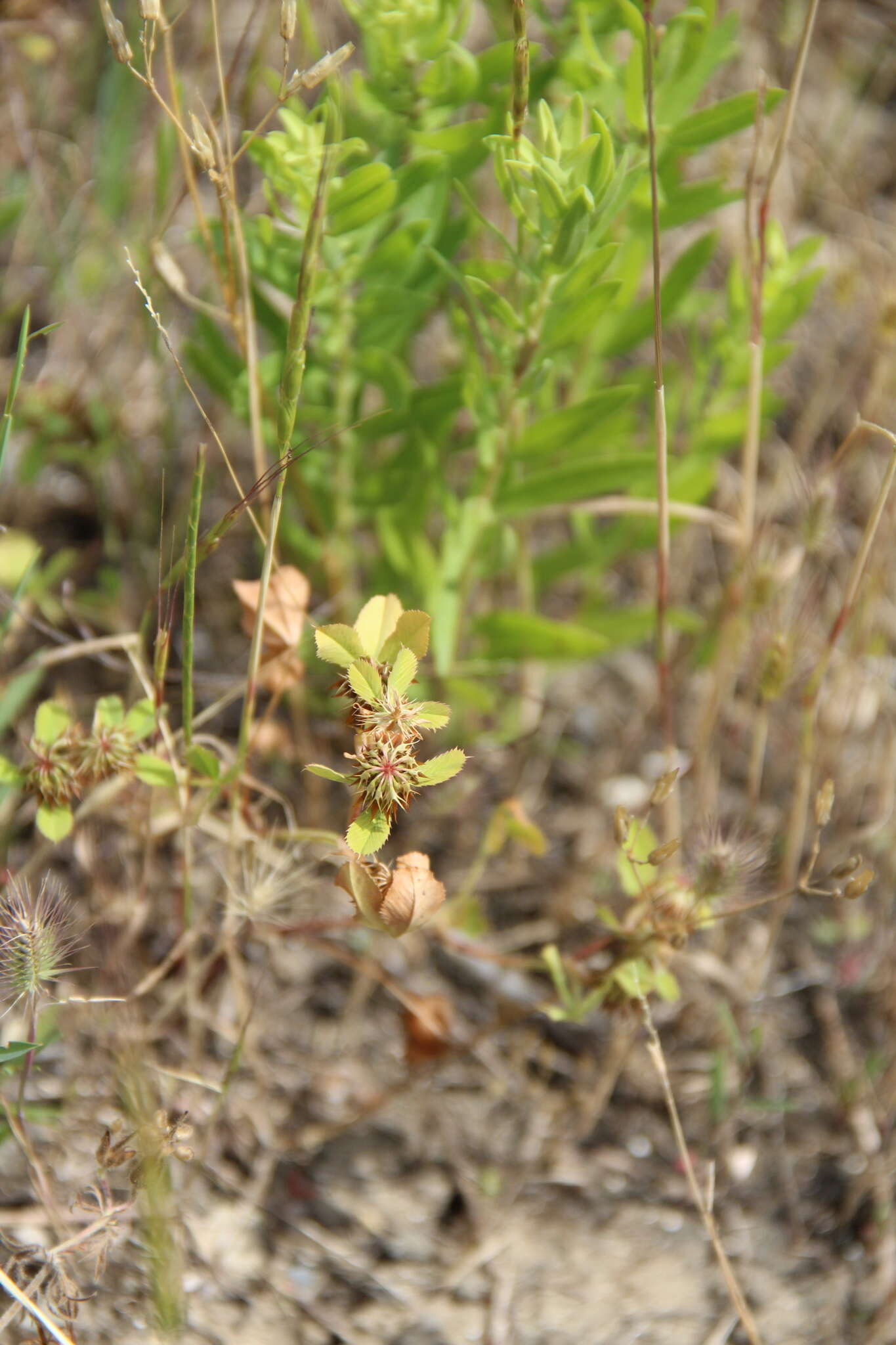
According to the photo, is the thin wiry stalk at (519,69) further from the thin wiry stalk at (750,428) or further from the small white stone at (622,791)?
the small white stone at (622,791)

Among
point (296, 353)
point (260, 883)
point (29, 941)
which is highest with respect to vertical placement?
point (296, 353)

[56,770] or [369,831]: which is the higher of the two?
[369,831]

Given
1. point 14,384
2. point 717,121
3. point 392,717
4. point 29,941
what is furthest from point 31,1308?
point 717,121

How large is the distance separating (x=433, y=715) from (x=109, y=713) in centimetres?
47

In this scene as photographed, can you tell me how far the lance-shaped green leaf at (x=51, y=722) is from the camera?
129 centimetres

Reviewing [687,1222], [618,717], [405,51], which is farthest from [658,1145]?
[405,51]

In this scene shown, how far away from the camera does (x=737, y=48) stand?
1.49 m

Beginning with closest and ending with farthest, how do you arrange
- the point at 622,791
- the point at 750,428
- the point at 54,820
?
the point at 54,820
the point at 750,428
the point at 622,791

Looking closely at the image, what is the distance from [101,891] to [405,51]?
1.17m

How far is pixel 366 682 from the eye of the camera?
3.43ft

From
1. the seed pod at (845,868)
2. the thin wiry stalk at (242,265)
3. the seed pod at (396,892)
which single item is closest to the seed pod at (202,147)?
the thin wiry stalk at (242,265)

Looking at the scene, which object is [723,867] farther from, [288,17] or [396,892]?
[288,17]

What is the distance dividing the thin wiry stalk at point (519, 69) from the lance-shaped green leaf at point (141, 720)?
2.49ft

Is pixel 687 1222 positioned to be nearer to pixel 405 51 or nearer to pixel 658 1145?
pixel 658 1145
